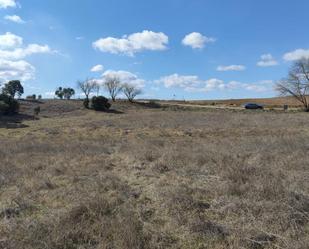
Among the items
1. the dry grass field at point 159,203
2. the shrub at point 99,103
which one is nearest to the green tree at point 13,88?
the shrub at point 99,103

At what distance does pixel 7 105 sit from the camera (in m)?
50.0

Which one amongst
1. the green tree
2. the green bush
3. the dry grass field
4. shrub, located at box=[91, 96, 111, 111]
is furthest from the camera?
the green tree

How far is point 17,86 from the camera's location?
8488 cm

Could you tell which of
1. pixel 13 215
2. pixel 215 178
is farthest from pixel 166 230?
pixel 215 178

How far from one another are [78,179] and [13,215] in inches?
105

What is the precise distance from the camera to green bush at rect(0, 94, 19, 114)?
49.0 meters

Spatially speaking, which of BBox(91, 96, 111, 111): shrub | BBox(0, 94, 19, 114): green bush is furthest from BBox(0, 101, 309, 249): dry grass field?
BBox(91, 96, 111, 111): shrub

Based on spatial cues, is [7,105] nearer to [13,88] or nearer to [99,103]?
[99,103]

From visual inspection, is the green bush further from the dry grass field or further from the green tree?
the dry grass field

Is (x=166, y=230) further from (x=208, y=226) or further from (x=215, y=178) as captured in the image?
(x=215, y=178)

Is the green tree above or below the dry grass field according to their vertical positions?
above

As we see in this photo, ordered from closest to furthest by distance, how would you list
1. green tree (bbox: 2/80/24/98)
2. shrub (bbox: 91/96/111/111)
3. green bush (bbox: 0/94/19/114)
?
green bush (bbox: 0/94/19/114) → shrub (bbox: 91/96/111/111) → green tree (bbox: 2/80/24/98)

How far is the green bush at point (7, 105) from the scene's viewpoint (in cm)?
4901

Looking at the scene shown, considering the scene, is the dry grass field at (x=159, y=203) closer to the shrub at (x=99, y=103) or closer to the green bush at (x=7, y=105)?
the green bush at (x=7, y=105)
